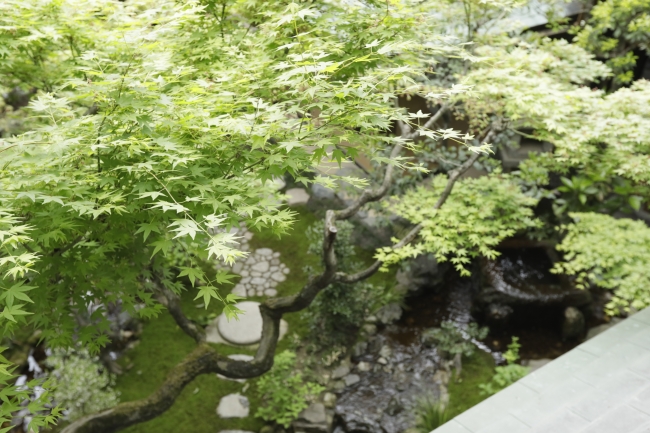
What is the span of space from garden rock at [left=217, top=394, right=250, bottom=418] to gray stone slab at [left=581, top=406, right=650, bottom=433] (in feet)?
16.8

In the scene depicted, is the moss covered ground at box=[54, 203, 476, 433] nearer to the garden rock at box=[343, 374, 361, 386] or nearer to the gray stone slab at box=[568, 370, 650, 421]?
the garden rock at box=[343, 374, 361, 386]

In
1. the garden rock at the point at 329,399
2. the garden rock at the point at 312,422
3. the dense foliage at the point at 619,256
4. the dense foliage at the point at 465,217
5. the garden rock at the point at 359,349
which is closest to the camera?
the dense foliage at the point at 619,256

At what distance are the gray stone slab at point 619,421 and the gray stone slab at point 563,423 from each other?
0.07m

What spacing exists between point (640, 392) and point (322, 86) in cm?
406

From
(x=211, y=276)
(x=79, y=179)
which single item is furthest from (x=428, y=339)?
(x=79, y=179)

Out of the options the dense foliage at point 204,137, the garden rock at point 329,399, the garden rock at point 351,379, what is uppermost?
the dense foliage at point 204,137

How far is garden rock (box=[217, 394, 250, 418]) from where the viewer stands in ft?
24.5

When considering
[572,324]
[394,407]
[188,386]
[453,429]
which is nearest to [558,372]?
[453,429]

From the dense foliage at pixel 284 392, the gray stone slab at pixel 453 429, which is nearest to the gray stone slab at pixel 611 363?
the gray stone slab at pixel 453 429

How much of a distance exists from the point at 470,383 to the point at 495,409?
3.68 meters

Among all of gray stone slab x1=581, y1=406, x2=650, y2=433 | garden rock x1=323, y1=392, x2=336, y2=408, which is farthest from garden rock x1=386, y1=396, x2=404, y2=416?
gray stone slab x1=581, y1=406, x2=650, y2=433

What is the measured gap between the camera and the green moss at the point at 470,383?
24.6ft

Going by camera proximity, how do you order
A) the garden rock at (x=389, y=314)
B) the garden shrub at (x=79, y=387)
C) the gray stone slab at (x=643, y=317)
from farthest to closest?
the garden rock at (x=389, y=314) < the garden shrub at (x=79, y=387) < the gray stone slab at (x=643, y=317)

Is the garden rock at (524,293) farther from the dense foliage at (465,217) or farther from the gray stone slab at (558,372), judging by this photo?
the gray stone slab at (558,372)
